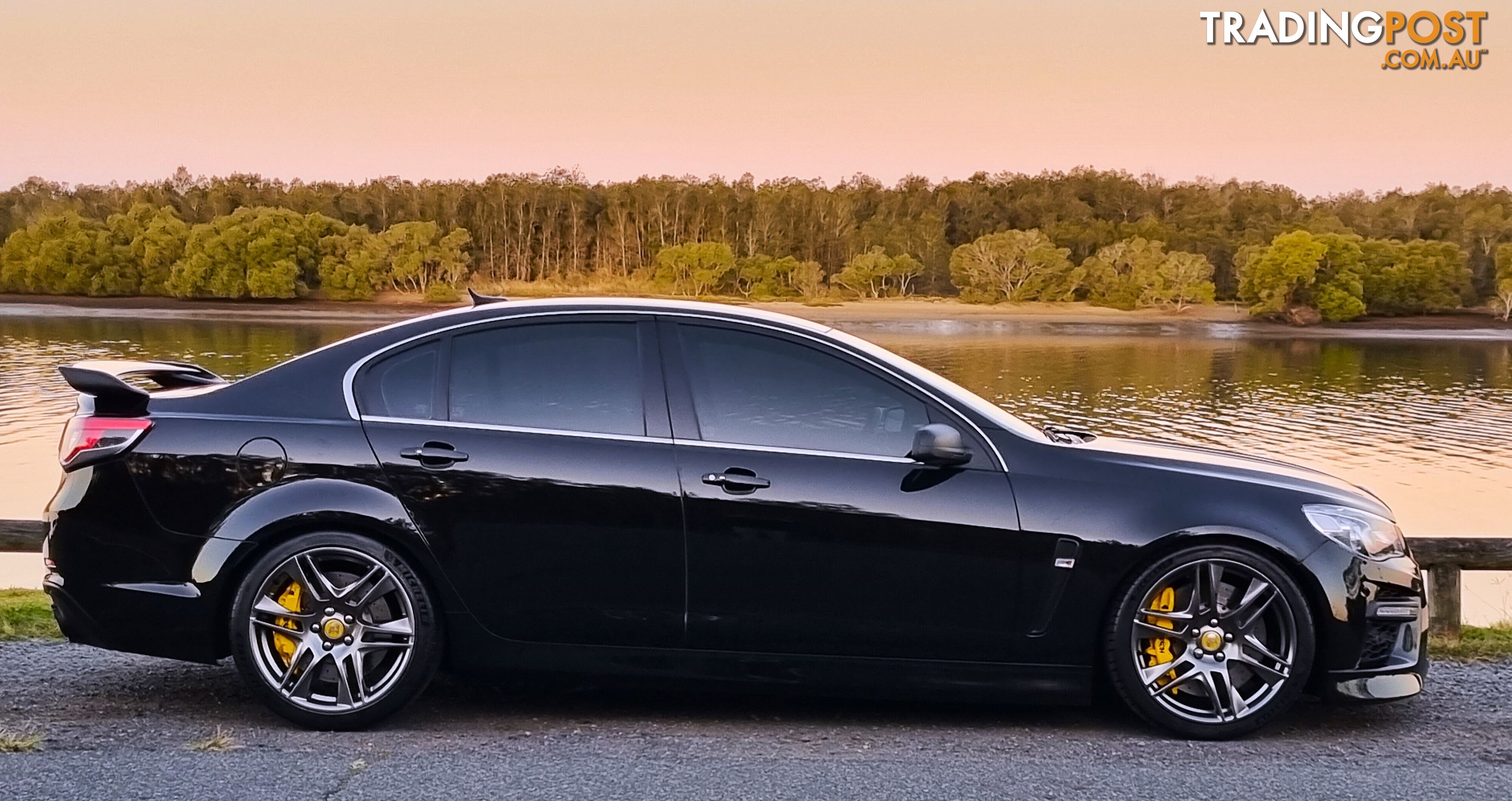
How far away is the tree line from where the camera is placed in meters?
79.0

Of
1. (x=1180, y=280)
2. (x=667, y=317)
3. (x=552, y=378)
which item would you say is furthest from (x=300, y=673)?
(x=1180, y=280)

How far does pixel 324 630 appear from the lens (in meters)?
4.64

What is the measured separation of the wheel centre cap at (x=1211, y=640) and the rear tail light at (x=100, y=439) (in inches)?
150

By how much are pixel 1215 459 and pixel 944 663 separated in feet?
4.54

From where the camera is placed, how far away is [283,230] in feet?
260

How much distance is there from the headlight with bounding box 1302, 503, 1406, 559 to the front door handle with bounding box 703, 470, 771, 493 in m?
1.95

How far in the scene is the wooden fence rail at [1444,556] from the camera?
6.00 metres

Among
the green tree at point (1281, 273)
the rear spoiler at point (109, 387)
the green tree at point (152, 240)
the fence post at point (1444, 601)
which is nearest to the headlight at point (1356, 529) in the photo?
the fence post at point (1444, 601)

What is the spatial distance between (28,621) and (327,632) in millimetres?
2888

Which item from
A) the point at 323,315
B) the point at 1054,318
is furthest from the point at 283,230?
the point at 1054,318

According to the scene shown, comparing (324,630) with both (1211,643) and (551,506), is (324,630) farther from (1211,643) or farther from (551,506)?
(1211,643)

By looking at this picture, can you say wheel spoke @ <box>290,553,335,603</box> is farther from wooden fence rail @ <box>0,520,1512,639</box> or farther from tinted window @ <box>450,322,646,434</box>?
wooden fence rail @ <box>0,520,1512,639</box>

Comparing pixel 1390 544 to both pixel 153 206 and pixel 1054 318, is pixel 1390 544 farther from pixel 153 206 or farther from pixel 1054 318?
pixel 153 206

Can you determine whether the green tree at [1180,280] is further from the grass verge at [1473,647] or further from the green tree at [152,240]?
the grass verge at [1473,647]
